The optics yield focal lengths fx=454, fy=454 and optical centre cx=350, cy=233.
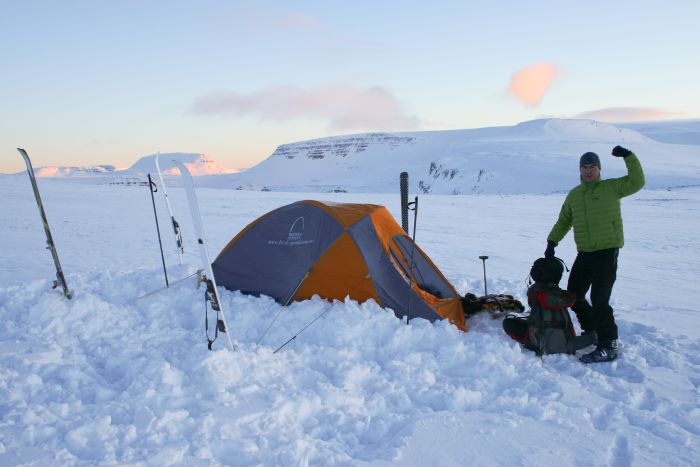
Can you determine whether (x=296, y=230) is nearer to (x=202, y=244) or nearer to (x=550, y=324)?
(x=202, y=244)

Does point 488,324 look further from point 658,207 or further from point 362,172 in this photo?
point 362,172

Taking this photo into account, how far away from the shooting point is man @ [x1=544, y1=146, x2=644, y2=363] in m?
4.70

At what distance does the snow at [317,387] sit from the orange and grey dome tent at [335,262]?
10.5 inches

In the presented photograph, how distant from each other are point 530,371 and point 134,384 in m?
3.59

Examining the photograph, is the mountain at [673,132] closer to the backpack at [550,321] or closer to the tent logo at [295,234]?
the backpack at [550,321]

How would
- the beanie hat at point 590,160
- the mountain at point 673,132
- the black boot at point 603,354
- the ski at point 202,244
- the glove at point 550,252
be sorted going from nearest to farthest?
1. the ski at point 202,244
2. the black boot at point 603,354
3. the beanie hat at point 590,160
4. the glove at point 550,252
5. the mountain at point 673,132

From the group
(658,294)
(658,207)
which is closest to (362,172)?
(658,207)

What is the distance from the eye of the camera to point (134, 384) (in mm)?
3869

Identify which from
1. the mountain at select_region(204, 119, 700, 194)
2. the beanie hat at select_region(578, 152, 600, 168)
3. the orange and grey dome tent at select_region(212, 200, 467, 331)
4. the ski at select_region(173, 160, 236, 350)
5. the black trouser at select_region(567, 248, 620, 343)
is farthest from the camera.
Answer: the mountain at select_region(204, 119, 700, 194)

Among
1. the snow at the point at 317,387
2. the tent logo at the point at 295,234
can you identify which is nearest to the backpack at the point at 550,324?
the snow at the point at 317,387

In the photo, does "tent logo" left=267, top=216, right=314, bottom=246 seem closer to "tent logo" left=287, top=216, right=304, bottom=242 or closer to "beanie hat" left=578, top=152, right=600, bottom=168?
"tent logo" left=287, top=216, right=304, bottom=242

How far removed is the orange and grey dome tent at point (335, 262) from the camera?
5.59m

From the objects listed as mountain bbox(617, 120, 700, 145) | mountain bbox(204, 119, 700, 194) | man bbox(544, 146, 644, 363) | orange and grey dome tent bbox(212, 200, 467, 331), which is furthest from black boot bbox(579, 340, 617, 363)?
mountain bbox(617, 120, 700, 145)

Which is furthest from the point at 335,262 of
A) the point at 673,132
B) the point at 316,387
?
the point at 673,132
